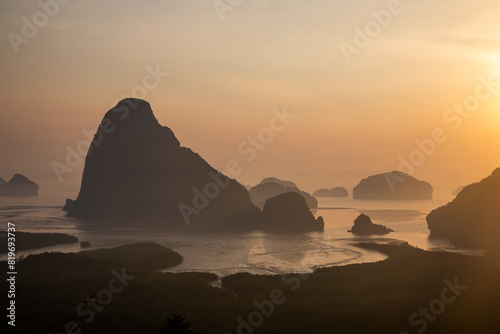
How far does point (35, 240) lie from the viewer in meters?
91.9

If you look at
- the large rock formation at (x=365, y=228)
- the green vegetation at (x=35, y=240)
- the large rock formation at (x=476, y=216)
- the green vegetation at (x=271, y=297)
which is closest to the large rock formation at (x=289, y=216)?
the large rock formation at (x=365, y=228)

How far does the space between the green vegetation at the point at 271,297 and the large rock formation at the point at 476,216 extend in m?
24.4

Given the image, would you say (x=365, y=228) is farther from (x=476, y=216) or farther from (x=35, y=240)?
(x=35, y=240)

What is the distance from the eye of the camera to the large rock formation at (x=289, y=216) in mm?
129250

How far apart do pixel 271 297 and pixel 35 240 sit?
201 ft

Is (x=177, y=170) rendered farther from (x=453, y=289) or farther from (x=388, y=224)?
(x=453, y=289)

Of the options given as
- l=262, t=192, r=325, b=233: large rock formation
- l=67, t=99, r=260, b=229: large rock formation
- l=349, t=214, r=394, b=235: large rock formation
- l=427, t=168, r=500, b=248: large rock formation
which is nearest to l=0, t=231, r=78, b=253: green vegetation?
l=67, t=99, r=260, b=229: large rock formation

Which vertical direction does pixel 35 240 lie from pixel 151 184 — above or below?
below

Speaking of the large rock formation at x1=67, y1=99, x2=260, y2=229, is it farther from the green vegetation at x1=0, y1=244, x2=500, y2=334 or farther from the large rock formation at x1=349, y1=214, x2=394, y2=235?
the green vegetation at x1=0, y1=244, x2=500, y2=334

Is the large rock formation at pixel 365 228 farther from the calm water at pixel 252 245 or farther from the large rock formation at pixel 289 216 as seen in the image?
the large rock formation at pixel 289 216

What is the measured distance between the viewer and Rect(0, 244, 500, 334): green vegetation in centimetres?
4109

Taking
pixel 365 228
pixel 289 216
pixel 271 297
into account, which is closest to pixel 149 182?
pixel 289 216

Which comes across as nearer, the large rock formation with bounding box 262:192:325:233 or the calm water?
the calm water

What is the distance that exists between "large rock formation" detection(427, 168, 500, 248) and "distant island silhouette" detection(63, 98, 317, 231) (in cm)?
4638
